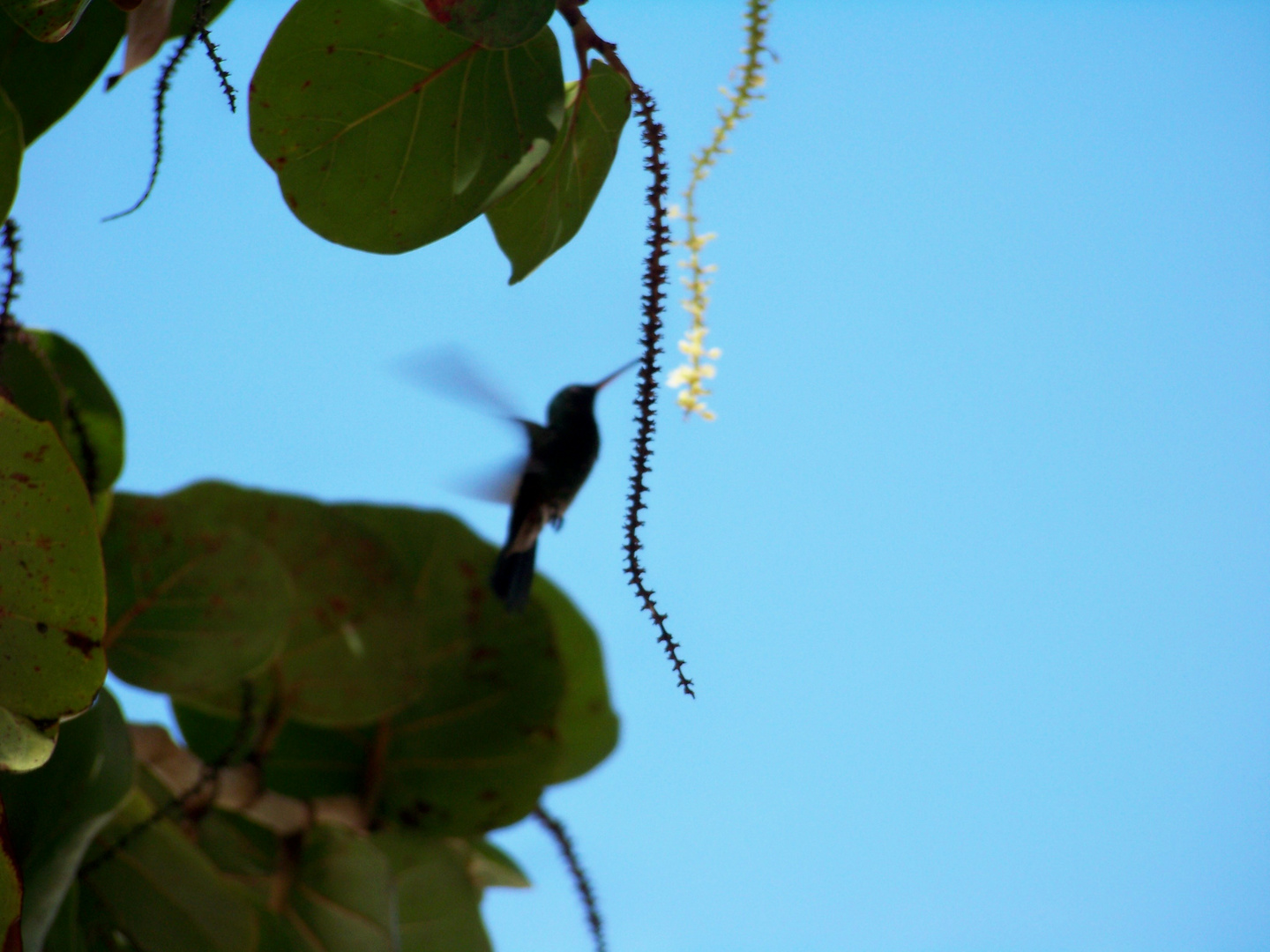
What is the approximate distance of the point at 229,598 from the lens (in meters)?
1.07

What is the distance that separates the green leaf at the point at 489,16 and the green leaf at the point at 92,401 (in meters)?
0.61

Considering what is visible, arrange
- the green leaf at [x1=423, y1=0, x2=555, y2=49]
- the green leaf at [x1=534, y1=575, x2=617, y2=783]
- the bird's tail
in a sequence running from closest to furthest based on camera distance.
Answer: the green leaf at [x1=423, y1=0, x2=555, y2=49]
the bird's tail
the green leaf at [x1=534, y1=575, x2=617, y2=783]


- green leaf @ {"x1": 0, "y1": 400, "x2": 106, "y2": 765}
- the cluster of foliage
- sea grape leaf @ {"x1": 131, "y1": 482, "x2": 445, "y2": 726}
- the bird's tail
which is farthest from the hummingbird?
green leaf @ {"x1": 0, "y1": 400, "x2": 106, "y2": 765}

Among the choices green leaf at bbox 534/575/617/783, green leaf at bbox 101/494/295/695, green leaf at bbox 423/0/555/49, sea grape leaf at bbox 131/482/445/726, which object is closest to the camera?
green leaf at bbox 423/0/555/49

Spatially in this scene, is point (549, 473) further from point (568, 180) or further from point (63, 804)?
point (63, 804)

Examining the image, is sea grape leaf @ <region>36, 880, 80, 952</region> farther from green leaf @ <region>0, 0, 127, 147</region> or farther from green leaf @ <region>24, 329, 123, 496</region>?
green leaf @ <region>0, 0, 127, 147</region>

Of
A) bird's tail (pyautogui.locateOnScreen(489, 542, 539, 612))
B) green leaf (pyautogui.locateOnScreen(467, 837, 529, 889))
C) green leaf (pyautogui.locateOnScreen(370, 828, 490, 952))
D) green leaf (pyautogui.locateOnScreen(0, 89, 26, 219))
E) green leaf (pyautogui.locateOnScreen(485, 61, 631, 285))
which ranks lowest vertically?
green leaf (pyautogui.locateOnScreen(467, 837, 529, 889))

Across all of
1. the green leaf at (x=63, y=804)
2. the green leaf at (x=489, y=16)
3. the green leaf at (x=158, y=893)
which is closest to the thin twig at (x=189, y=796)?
the green leaf at (x=158, y=893)

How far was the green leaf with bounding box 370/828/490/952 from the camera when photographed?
1157mm

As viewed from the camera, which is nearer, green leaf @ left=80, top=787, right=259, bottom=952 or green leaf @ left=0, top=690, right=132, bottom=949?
green leaf @ left=0, top=690, right=132, bottom=949

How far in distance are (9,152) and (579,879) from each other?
84cm

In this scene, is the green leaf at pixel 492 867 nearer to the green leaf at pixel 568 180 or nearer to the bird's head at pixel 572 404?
the bird's head at pixel 572 404

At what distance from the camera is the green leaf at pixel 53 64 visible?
0.76 metres

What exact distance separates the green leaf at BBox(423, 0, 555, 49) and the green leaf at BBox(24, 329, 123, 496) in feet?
2.00
